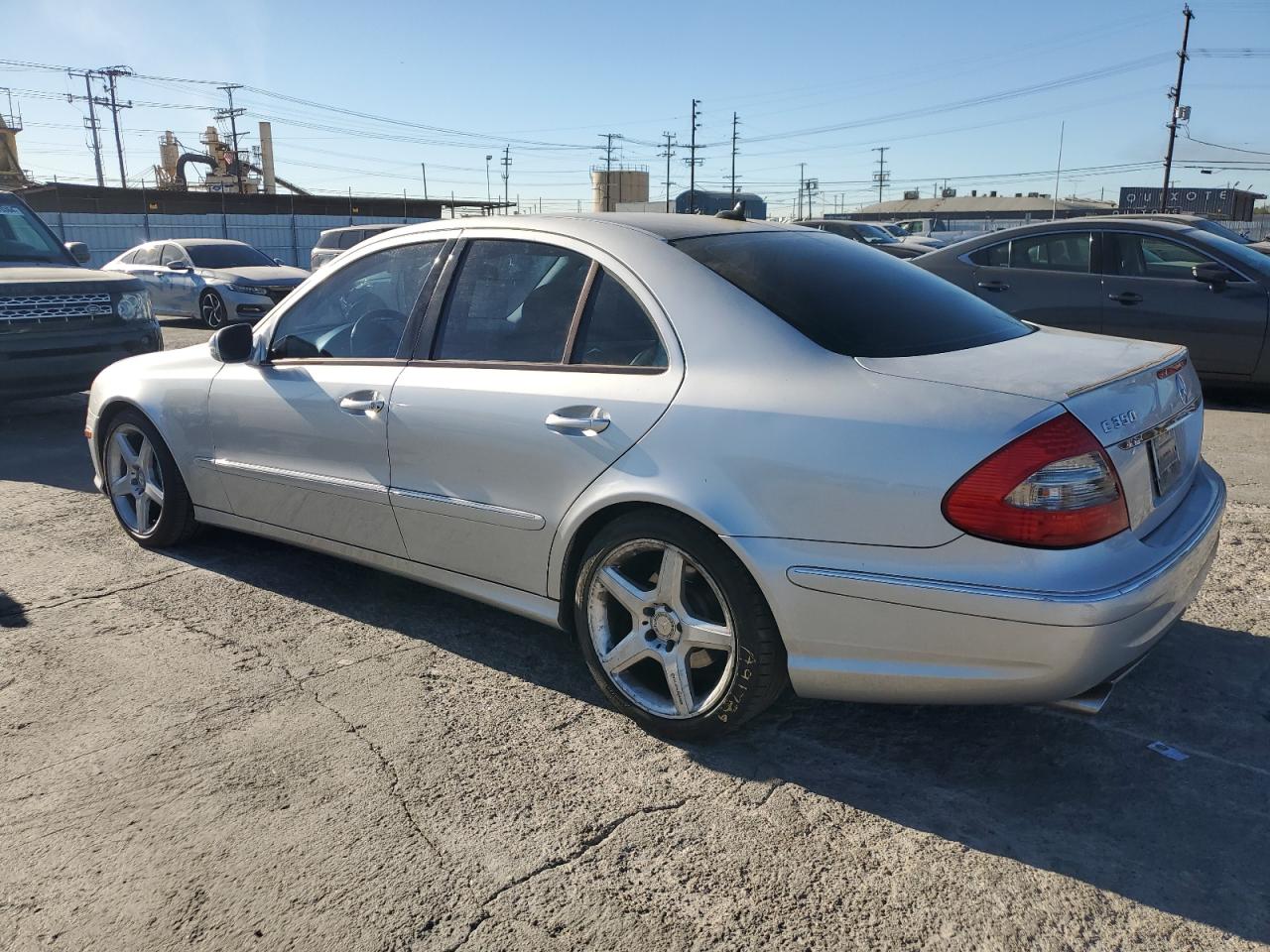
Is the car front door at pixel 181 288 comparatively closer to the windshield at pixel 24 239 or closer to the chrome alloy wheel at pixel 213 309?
the chrome alloy wheel at pixel 213 309

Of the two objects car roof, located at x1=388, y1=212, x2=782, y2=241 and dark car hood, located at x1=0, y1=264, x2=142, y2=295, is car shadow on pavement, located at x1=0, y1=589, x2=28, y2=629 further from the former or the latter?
dark car hood, located at x1=0, y1=264, x2=142, y2=295

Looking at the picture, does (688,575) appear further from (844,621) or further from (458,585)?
(458,585)

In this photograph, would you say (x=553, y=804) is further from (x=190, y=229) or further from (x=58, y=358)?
(x=190, y=229)

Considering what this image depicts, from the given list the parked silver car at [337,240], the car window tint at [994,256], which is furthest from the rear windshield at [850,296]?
the parked silver car at [337,240]

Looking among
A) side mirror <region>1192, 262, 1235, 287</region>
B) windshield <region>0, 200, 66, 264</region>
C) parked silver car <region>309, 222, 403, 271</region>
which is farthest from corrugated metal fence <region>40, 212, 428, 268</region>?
side mirror <region>1192, 262, 1235, 287</region>

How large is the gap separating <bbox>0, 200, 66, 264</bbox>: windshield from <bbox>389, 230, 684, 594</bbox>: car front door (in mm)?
6587

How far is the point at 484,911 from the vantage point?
2283mm

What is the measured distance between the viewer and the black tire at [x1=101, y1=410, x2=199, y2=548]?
4.59m

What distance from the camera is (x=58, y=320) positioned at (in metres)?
7.50

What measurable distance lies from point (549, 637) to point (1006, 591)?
6.25ft

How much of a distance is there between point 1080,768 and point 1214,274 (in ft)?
20.6

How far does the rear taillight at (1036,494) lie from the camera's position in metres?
2.37

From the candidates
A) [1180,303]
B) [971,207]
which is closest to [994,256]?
[1180,303]

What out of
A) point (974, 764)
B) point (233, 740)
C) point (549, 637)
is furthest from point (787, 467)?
point (233, 740)
